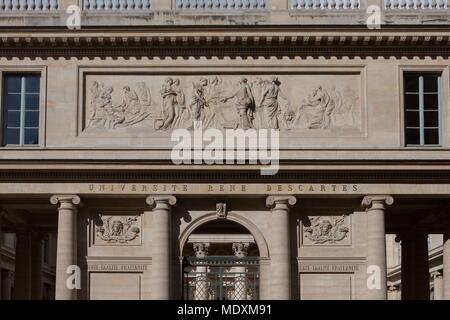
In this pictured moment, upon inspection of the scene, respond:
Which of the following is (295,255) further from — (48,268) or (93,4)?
(48,268)

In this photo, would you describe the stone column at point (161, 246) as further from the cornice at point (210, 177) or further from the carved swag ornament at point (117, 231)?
the carved swag ornament at point (117, 231)

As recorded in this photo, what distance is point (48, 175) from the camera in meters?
34.7

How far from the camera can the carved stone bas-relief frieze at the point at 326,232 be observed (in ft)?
116

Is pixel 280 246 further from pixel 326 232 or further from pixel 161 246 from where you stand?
pixel 161 246

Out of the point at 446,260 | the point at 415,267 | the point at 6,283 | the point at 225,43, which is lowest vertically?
the point at 446,260

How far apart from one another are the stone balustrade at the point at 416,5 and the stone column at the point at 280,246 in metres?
7.34

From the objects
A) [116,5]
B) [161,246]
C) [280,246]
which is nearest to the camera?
[161,246]

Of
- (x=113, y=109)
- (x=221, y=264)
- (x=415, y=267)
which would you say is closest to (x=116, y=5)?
(x=113, y=109)

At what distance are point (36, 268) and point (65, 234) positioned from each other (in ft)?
23.6

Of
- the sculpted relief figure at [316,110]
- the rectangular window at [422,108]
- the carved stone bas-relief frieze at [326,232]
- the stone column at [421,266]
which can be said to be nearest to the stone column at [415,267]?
the stone column at [421,266]

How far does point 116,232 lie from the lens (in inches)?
1393

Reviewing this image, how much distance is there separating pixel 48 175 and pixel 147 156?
3240 mm
